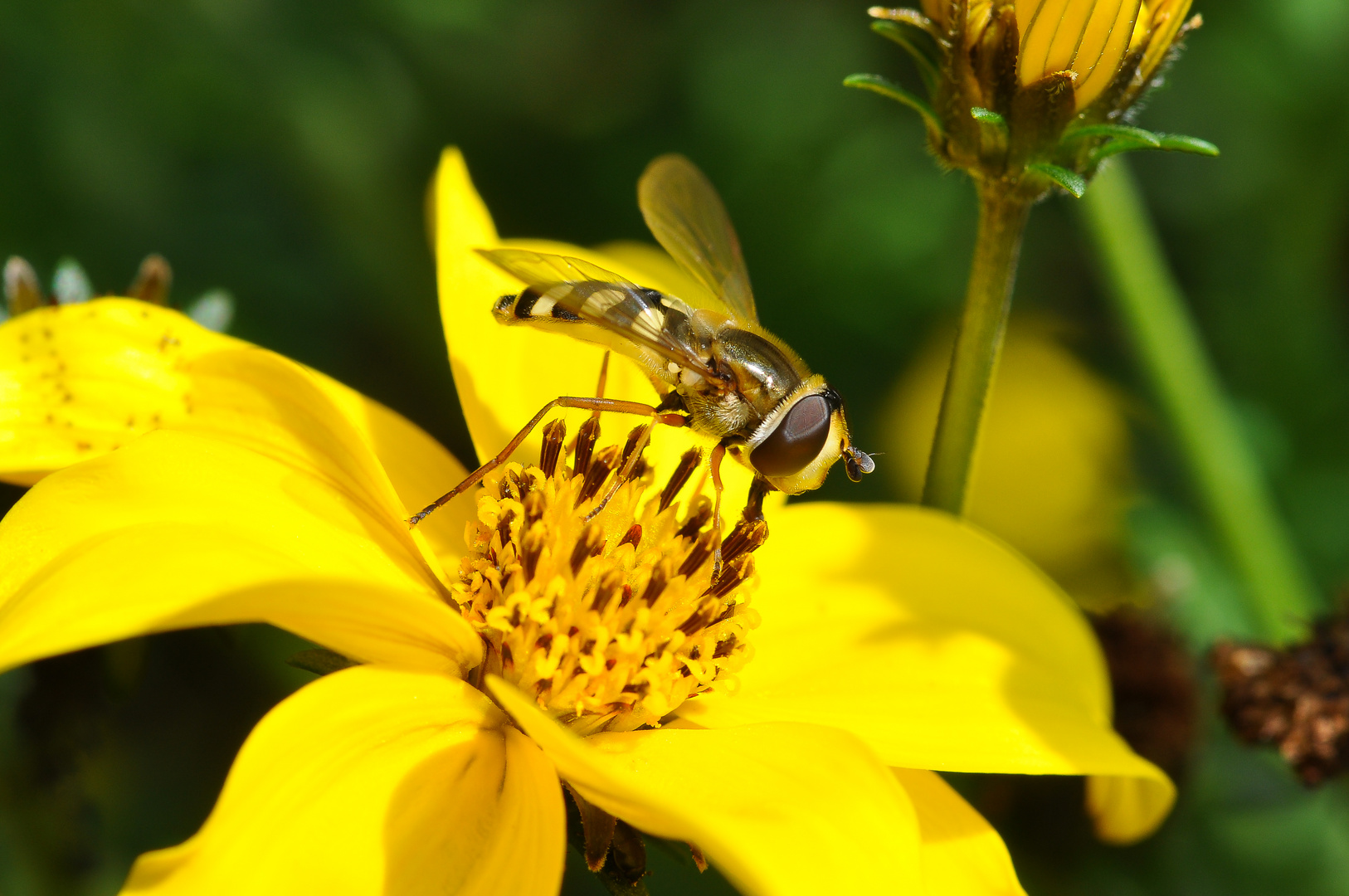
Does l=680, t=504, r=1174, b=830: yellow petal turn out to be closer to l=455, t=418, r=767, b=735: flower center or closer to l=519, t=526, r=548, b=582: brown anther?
l=455, t=418, r=767, b=735: flower center

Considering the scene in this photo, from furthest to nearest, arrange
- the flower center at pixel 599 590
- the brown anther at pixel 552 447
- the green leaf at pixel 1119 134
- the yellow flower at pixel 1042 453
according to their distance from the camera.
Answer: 1. the yellow flower at pixel 1042 453
2. the brown anther at pixel 552 447
3. the flower center at pixel 599 590
4. the green leaf at pixel 1119 134

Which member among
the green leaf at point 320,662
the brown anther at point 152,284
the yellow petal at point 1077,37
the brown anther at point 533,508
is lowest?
the green leaf at point 320,662

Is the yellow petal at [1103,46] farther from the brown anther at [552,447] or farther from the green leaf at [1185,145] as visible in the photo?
the brown anther at [552,447]

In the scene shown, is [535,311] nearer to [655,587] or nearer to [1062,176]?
[655,587]

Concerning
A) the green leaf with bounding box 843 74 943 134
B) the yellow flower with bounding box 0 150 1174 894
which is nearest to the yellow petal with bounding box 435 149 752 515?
the yellow flower with bounding box 0 150 1174 894

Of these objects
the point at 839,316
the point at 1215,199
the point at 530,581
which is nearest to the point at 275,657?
the point at 530,581

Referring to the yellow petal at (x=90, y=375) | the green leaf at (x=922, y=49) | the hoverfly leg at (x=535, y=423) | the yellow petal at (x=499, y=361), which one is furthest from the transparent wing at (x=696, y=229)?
the yellow petal at (x=90, y=375)

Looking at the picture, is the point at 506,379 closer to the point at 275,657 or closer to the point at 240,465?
the point at 240,465

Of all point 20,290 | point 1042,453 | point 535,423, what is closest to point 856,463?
point 535,423
